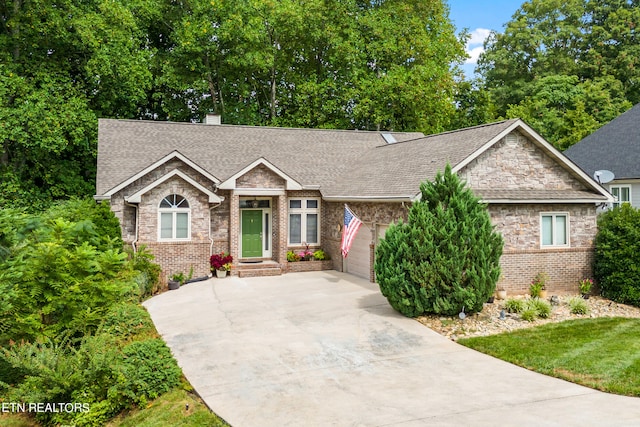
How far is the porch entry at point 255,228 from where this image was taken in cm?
2009

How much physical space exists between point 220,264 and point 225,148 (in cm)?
642

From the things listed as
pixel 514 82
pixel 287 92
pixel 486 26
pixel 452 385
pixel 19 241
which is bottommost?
pixel 452 385

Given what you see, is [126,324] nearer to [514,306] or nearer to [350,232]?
[350,232]

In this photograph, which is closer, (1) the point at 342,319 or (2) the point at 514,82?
(1) the point at 342,319

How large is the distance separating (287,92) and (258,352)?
2754 cm

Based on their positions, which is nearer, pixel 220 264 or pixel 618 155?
pixel 220 264

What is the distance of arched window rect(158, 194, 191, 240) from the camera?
17.3m

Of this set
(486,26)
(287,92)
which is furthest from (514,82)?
(287,92)

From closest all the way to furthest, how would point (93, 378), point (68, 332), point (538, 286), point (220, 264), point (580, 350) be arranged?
point (93, 378)
point (68, 332)
point (580, 350)
point (538, 286)
point (220, 264)

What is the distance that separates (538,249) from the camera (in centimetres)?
1520

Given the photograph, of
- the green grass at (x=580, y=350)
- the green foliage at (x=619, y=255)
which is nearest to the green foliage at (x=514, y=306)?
the green grass at (x=580, y=350)

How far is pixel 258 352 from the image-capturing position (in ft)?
32.4

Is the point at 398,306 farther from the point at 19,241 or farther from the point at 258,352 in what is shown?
the point at 19,241

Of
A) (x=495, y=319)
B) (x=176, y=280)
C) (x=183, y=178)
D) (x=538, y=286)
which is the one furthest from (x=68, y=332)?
(x=538, y=286)
